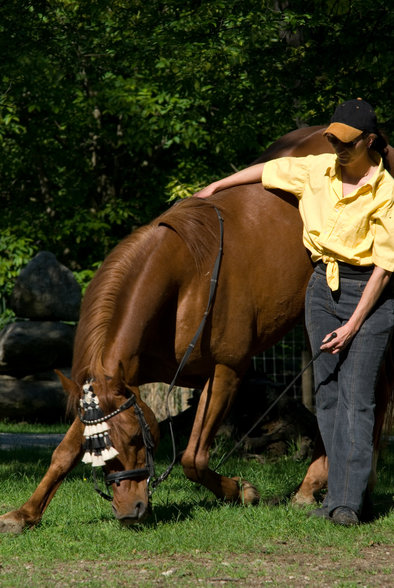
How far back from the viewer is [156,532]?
15.3 feet

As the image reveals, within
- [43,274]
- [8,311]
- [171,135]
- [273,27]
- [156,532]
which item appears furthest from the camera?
[8,311]

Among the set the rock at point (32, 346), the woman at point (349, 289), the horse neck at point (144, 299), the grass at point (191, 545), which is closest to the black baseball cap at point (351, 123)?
the woman at point (349, 289)

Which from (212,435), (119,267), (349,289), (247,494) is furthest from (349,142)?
(247,494)

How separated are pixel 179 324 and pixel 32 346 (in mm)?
7249

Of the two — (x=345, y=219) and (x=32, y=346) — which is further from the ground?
(x=345, y=219)

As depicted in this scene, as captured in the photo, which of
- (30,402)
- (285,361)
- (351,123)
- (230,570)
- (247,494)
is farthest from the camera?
(285,361)

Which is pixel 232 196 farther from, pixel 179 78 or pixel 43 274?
pixel 43 274

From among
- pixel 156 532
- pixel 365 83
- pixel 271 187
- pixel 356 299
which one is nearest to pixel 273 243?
pixel 271 187

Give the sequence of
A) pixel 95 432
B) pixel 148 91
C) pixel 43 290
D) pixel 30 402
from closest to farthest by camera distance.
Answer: pixel 95 432 → pixel 30 402 → pixel 43 290 → pixel 148 91

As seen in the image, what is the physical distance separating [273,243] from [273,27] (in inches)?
186

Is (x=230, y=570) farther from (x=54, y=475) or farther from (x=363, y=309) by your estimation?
(x=363, y=309)

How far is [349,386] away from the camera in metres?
4.88

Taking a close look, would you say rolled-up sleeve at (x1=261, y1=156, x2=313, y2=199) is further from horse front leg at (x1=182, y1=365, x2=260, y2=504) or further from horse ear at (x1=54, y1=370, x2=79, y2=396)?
horse ear at (x1=54, y1=370, x2=79, y2=396)

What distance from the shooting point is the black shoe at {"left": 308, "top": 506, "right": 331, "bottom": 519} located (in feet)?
16.0
